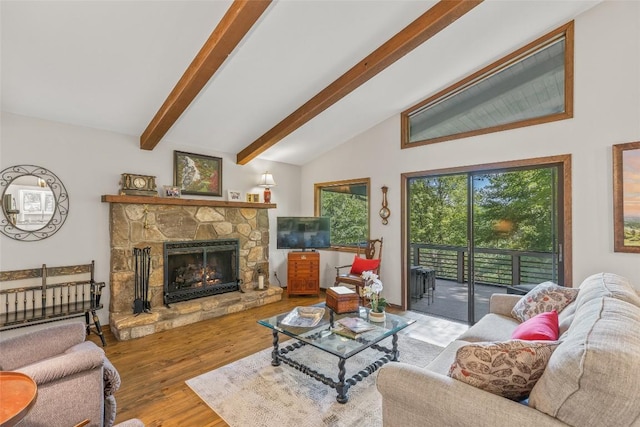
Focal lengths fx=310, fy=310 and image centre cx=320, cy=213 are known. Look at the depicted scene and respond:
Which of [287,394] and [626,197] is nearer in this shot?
[287,394]

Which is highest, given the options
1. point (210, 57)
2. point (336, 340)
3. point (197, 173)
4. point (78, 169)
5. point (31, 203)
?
point (210, 57)

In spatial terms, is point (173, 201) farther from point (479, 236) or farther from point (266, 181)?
point (479, 236)

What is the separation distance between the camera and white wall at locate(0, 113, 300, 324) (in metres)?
3.31

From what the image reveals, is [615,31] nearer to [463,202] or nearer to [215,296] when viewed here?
[463,202]

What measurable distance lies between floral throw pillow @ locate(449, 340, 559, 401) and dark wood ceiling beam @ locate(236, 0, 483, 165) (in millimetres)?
2615

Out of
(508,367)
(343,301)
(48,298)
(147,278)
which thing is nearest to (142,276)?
(147,278)

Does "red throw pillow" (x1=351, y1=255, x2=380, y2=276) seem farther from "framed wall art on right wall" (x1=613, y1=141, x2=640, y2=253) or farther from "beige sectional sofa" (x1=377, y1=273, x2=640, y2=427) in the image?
→ "beige sectional sofa" (x1=377, y1=273, x2=640, y2=427)

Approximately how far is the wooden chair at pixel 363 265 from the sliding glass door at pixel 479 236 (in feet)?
1.65

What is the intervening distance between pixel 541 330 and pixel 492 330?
0.81m

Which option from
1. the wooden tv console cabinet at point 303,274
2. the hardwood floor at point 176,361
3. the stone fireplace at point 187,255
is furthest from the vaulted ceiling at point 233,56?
the hardwood floor at point 176,361

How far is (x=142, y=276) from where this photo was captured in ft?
13.2

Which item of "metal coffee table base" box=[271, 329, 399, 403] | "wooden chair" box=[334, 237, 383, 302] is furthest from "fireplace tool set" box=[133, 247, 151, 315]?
"wooden chair" box=[334, 237, 383, 302]

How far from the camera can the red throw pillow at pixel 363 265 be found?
4.73 m

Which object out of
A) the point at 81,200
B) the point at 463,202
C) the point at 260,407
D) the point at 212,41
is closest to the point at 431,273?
the point at 463,202
